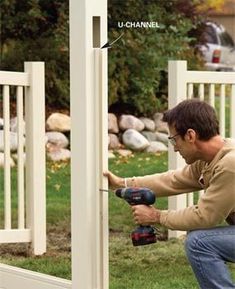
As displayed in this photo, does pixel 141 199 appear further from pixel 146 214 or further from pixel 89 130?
pixel 89 130

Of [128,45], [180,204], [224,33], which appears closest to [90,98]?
[180,204]

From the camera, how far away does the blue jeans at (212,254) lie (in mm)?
2152

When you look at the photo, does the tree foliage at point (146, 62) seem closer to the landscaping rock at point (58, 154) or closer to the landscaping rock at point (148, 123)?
the landscaping rock at point (148, 123)

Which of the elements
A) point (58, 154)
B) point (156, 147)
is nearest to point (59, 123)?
point (58, 154)

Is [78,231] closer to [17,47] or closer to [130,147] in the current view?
[17,47]

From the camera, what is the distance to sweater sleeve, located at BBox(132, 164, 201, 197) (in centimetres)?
244

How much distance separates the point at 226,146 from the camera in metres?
2.20

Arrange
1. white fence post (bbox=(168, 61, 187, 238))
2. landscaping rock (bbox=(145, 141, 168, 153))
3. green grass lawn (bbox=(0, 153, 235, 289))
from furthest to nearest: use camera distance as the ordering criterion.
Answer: landscaping rock (bbox=(145, 141, 168, 153)), white fence post (bbox=(168, 61, 187, 238)), green grass lawn (bbox=(0, 153, 235, 289))

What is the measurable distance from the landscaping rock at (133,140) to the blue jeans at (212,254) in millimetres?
4082

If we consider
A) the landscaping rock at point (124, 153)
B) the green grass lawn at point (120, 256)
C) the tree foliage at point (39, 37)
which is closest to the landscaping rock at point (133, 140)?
the landscaping rock at point (124, 153)

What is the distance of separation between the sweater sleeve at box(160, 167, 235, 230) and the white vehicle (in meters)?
5.83

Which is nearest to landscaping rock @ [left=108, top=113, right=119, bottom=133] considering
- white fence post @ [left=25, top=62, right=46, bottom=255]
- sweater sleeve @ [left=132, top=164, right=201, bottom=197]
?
white fence post @ [left=25, top=62, right=46, bottom=255]

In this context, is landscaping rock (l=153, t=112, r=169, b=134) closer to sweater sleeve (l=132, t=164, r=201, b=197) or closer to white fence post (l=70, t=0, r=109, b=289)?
sweater sleeve (l=132, t=164, r=201, b=197)

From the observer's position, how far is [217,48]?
8.46m
